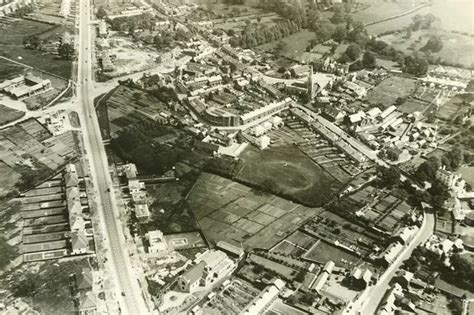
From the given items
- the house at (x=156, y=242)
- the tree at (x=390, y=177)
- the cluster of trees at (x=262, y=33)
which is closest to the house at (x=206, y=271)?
the house at (x=156, y=242)

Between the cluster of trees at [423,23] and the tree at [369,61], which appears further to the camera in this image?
the cluster of trees at [423,23]

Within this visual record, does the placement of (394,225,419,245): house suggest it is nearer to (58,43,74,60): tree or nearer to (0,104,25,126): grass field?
(0,104,25,126): grass field

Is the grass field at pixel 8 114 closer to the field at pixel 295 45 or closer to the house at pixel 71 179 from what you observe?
the house at pixel 71 179

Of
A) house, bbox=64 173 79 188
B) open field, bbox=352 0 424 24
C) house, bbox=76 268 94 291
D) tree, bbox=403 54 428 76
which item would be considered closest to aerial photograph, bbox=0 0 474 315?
house, bbox=76 268 94 291

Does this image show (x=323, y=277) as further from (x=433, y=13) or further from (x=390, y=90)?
(x=433, y=13)

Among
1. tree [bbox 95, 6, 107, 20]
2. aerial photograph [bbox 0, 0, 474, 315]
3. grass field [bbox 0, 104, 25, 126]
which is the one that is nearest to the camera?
aerial photograph [bbox 0, 0, 474, 315]

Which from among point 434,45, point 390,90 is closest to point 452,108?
point 390,90
